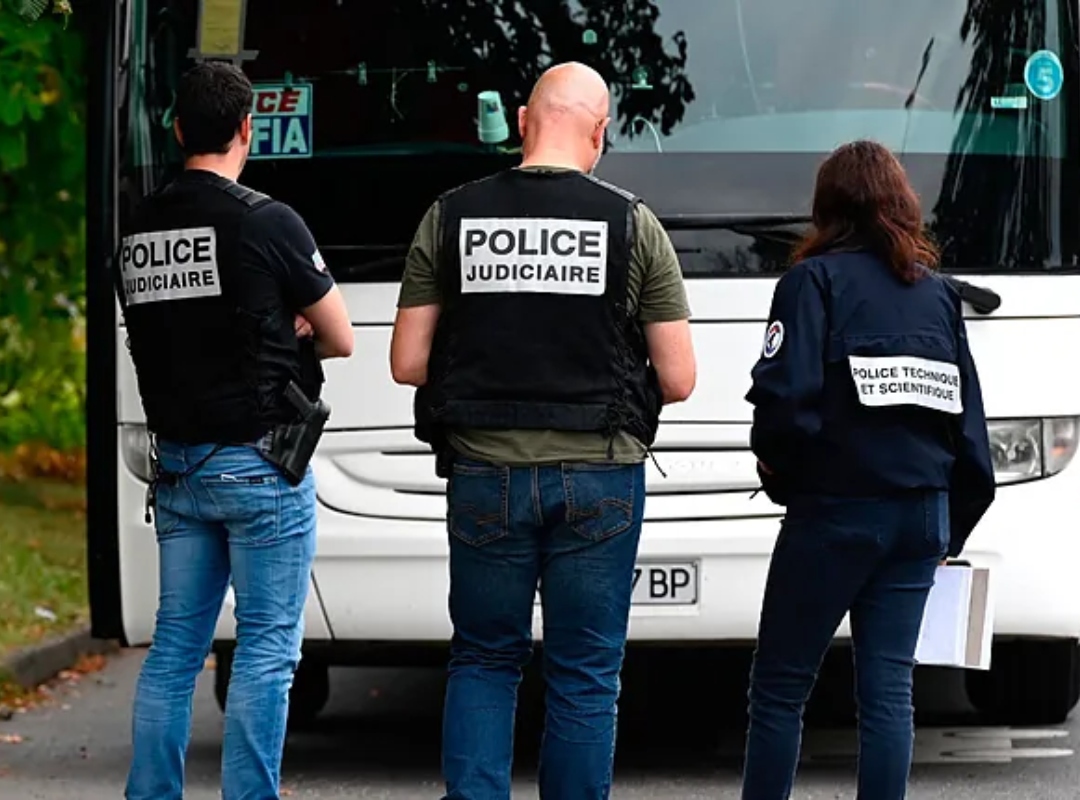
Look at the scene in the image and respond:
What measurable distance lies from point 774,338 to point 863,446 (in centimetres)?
30

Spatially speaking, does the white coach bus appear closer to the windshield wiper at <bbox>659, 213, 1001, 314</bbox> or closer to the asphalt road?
the windshield wiper at <bbox>659, 213, 1001, 314</bbox>

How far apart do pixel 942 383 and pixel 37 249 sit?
7582mm

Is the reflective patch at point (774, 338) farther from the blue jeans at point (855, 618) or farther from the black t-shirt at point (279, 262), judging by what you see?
the black t-shirt at point (279, 262)

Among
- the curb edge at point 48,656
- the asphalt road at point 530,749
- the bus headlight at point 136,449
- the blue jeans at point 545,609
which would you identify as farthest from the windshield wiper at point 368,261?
the curb edge at point 48,656

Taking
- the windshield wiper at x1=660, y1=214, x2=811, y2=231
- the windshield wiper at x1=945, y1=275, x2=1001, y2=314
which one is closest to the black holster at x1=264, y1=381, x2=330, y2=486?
the windshield wiper at x1=660, y1=214, x2=811, y2=231

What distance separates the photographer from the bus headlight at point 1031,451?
703 cm

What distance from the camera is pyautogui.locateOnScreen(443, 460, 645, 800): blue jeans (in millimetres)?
5254

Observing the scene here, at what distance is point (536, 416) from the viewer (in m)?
5.22

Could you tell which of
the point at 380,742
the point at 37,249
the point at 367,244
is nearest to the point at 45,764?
the point at 380,742

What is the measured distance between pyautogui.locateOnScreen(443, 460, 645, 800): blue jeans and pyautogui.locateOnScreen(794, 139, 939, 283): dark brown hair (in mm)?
679

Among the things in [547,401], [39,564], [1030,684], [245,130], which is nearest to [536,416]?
[547,401]

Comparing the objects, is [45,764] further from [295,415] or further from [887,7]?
[887,7]

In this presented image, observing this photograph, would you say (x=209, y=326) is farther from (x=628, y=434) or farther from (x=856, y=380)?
(x=856, y=380)

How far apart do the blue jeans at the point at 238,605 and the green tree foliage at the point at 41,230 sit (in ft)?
5.74
